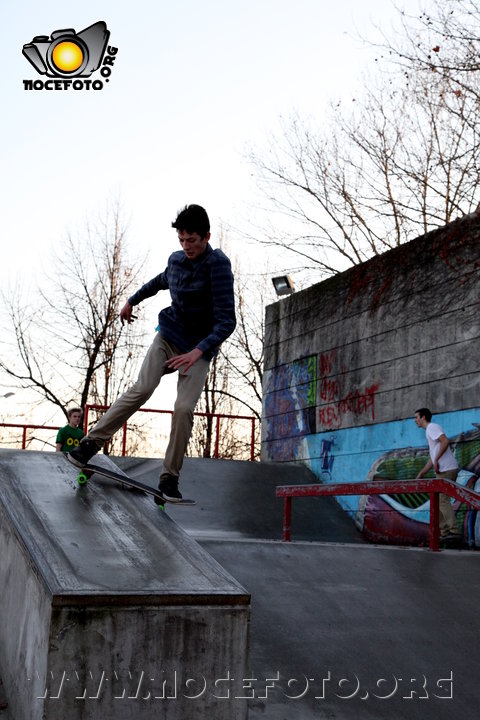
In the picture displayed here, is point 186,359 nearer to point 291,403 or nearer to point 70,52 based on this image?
point 70,52

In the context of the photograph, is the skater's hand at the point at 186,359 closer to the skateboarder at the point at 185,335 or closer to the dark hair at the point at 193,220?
the skateboarder at the point at 185,335

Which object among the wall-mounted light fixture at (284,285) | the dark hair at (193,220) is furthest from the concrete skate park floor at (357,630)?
the wall-mounted light fixture at (284,285)

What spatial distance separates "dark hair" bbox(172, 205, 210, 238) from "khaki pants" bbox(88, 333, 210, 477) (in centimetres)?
78

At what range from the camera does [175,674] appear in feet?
12.2

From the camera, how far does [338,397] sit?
45.7ft

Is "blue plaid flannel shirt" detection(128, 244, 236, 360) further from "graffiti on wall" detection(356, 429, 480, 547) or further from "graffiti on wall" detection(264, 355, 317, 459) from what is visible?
"graffiti on wall" detection(264, 355, 317, 459)

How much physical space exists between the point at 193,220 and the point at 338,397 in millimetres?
9139

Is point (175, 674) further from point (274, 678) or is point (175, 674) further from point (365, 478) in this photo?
point (365, 478)

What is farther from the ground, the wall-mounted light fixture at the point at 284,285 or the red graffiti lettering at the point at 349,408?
the wall-mounted light fixture at the point at 284,285

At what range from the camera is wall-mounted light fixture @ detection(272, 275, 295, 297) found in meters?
16.1

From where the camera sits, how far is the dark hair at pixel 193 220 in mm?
5137

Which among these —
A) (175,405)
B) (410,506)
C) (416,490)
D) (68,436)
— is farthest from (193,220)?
(410,506)

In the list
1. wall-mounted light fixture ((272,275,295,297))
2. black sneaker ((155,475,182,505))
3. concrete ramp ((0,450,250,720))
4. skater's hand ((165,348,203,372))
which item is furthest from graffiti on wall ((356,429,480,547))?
concrete ramp ((0,450,250,720))

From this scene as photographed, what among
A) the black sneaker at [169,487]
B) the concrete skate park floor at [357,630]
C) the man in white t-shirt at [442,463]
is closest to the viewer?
the concrete skate park floor at [357,630]
